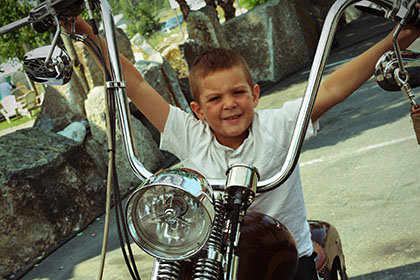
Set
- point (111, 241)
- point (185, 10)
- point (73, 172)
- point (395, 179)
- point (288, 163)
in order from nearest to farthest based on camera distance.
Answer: point (288, 163)
point (395, 179)
point (111, 241)
point (73, 172)
point (185, 10)

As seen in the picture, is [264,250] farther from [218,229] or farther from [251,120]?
[251,120]

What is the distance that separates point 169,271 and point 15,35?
1142 cm

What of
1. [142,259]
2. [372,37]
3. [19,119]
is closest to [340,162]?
[142,259]

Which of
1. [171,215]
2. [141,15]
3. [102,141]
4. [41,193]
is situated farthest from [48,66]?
[141,15]

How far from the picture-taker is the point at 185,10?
39.9 feet

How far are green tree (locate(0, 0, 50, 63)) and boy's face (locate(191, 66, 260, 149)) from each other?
685 centimetres

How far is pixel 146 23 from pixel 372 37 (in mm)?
13149

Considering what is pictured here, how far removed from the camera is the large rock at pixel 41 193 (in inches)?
193

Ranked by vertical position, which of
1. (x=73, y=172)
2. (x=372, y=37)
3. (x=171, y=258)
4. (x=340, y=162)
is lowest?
(x=372, y=37)

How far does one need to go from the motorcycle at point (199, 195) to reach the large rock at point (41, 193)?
153 inches

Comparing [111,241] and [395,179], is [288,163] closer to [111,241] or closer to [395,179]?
[395,179]

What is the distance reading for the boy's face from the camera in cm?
159

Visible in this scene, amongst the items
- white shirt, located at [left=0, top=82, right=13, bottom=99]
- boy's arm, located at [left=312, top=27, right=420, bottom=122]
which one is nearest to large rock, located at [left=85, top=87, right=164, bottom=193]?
boy's arm, located at [left=312, top=27, right=420, bottom=122]

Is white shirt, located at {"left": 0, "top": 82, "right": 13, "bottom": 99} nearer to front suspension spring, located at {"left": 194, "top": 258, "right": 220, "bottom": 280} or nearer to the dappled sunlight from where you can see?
the dappled sunlight
